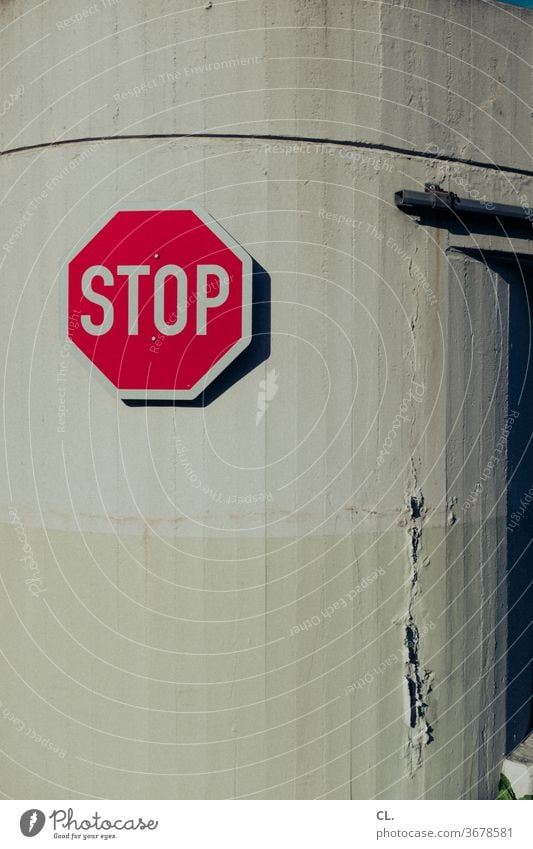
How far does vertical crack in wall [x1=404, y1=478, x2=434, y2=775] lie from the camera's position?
218 inches

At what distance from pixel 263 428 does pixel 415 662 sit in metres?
1.86

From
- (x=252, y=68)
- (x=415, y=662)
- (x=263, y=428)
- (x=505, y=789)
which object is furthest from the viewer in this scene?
(x=505, y=789)

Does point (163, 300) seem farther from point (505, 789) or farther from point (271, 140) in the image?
point (505, 789)

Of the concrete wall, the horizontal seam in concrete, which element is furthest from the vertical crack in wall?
the horizontal seam in concrete

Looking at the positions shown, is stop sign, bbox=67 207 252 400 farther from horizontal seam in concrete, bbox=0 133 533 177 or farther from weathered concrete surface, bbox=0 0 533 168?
weathered concrete surface, bbox=0 0 533 168

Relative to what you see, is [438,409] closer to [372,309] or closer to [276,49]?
[372,309]

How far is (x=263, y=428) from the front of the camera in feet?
17.6

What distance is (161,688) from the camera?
17.8ft

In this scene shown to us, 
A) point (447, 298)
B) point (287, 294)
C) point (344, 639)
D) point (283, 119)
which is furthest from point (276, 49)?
point (344, 639)

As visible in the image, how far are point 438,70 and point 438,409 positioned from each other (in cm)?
219

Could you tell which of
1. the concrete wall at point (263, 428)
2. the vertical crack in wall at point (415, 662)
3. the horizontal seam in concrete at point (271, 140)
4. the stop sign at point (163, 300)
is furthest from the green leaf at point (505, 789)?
the horizontal seam in concrete at point (271, 140)

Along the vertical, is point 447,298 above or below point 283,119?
below

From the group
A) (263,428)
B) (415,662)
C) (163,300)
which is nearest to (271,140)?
(163,300)

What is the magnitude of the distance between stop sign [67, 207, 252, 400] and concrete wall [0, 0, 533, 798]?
0.17 m
